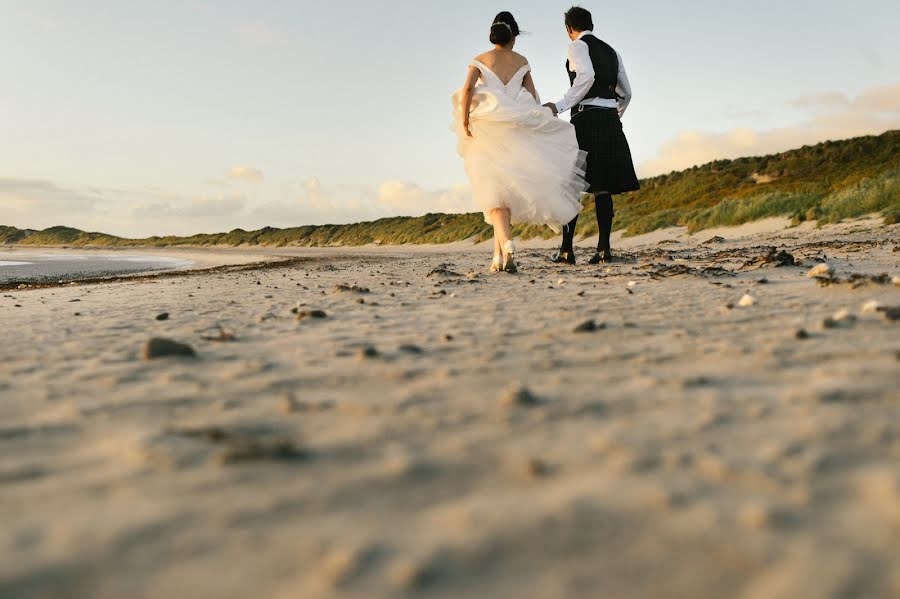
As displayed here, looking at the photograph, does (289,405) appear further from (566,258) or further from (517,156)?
(566,258)

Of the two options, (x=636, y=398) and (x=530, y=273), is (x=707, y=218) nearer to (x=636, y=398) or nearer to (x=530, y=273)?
(x=530, y=273)

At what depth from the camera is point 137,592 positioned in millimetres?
909

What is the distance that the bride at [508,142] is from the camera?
5.92m

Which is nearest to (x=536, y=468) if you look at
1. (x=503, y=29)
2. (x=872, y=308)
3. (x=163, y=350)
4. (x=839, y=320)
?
(x=163, y=350)

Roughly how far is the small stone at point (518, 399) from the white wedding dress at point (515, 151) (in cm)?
450

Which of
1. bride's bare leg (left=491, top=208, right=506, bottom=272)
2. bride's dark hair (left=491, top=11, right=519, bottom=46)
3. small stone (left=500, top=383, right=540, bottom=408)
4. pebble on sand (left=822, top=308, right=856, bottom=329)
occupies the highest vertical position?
bride's dark hair (left=491, top=11, right=519, bottom=46)

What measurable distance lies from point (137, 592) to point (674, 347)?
6.32 feet

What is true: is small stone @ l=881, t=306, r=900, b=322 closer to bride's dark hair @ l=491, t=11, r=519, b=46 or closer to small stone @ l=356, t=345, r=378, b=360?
small stone @ l=356, t=345, r=378, b=360

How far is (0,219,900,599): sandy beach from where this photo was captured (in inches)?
37.4

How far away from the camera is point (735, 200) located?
19156 millimetres

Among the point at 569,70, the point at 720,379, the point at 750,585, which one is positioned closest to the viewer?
the point at 750,585

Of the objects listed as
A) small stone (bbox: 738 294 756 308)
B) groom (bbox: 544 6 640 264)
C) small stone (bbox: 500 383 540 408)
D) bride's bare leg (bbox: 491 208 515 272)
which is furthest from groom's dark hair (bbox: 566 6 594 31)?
small stone (bbox: 500 383 540 408)

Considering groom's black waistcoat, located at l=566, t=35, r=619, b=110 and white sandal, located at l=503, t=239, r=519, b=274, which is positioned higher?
groom's black waistcoat, located at l=566, t=35, r=619, b=110

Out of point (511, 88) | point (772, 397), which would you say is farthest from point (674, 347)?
point (511, 88)
